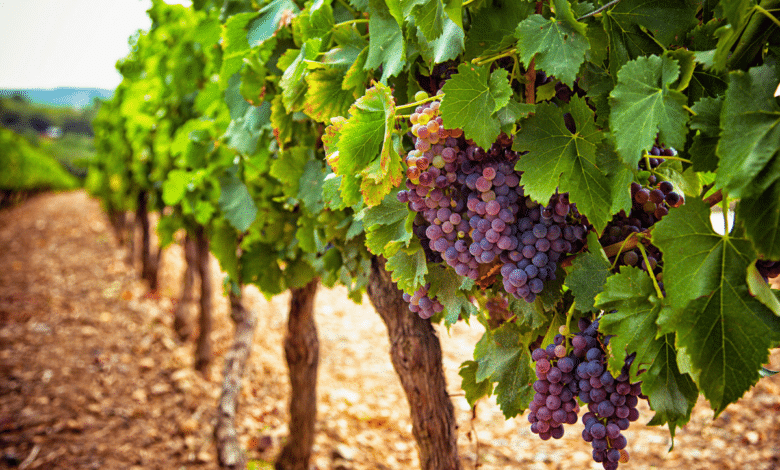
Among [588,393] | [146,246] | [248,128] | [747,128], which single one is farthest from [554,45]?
[146,246]

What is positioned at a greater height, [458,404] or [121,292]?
[121,292]

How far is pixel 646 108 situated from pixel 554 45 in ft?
0.59

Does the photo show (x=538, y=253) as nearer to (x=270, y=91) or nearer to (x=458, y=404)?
(x=270, y=91)

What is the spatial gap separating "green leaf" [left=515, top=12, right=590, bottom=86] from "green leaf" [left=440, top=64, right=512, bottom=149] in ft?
0.23

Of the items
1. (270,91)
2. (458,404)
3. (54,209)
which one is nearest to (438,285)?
(270,91)

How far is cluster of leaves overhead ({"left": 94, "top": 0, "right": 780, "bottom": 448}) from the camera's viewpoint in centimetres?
71

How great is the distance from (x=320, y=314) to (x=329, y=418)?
2760 mm

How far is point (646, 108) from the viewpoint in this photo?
0.78 m

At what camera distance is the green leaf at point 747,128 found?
0.66 meters

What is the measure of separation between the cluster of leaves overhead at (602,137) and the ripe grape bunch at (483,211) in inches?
2.0

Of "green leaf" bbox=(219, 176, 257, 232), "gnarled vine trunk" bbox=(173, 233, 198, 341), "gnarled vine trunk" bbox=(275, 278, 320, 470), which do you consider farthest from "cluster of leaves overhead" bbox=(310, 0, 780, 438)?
"gnarled vine trunk" bbox=(173, 233, 198, 341)

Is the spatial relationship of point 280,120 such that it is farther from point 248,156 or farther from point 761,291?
point 761,291

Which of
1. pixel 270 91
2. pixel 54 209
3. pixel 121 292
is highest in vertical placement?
pixel 54 209

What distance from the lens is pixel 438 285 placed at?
114 centimetres
